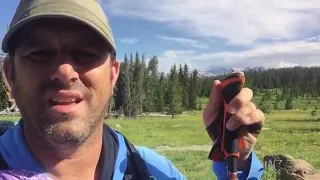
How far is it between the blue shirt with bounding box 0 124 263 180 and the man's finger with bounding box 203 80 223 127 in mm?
239

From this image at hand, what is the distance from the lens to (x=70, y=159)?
2.10m

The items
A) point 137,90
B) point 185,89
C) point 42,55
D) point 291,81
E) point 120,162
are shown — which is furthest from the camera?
point 291,81

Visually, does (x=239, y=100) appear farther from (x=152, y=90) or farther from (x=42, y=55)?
(x=152, y=90)

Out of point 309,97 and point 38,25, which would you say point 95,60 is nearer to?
point 38,25

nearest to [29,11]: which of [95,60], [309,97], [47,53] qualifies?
[47,53]

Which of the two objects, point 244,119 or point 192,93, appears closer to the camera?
point 244,119

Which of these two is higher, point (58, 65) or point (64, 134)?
point (58, 65)

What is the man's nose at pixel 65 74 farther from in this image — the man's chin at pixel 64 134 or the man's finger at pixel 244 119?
the man's finger at pixel 244 119

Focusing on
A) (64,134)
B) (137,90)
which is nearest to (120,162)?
(64,134)

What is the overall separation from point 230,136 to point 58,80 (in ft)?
2.79

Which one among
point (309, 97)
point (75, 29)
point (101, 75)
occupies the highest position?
point (75, 29)

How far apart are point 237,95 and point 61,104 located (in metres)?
0.80

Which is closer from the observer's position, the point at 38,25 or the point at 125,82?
the point at 38,25

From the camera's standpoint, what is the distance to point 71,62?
197 centimetres
